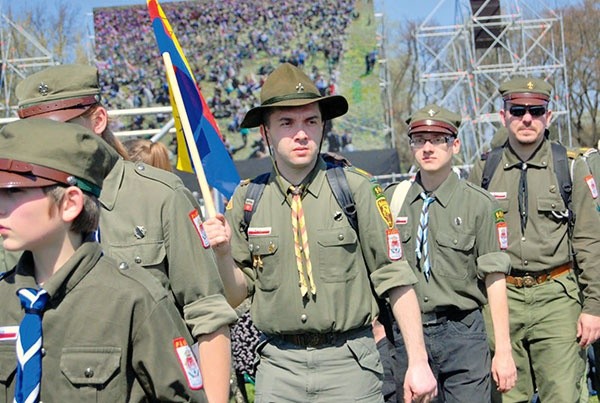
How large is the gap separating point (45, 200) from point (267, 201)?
2165 millimetres

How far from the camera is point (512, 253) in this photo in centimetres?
654

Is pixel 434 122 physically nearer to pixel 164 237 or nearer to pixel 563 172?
pixel 563 172

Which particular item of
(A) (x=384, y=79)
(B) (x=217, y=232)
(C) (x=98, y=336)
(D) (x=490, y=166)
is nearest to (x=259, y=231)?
(B) (x=217, y=232)

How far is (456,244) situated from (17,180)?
12.4 ft

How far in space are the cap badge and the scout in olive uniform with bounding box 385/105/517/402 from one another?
2902 mm

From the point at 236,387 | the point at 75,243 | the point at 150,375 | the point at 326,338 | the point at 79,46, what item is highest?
the point at 79,46

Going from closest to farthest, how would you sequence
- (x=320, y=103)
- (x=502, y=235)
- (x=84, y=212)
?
(x=84, y=212) → (x=320, y=103) → (x=502, y=235)

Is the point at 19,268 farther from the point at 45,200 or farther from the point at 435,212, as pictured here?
the point at 435,212

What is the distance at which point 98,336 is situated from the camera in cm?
253

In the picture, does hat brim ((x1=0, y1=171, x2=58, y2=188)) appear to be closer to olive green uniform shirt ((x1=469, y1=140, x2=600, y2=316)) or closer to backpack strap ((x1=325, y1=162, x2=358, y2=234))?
backpack strap ((x1=325, y1=162, x2=358, y2=234))

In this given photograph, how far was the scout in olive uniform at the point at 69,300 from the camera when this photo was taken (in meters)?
2.49

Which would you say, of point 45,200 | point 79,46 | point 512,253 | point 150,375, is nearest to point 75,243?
point 45,200

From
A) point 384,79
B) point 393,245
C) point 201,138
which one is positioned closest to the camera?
point 393,245

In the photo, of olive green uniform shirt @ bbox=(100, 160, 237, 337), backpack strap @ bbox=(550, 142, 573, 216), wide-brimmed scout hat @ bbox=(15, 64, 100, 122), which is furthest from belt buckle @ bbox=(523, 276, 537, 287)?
wide-brimmed scout hat @ bbox=(15, 64, 100, 122)
